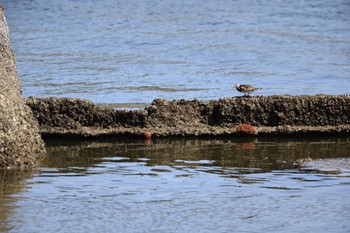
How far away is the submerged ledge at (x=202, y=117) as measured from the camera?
8070 millimetres

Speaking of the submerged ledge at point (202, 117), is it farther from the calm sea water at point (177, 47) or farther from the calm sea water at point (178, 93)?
the calm sea water at point (177, 47)

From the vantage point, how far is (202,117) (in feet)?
27.5

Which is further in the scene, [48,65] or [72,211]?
[48,65]

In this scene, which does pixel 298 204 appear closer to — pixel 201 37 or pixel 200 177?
pixel 200 177

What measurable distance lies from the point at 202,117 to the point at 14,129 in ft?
8.00

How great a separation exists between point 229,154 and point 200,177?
41.2 inches

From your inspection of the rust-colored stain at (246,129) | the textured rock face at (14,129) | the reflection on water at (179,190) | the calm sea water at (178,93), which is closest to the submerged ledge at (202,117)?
the rust-colored stain at (246,129)

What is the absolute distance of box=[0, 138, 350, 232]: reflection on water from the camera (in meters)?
5.02

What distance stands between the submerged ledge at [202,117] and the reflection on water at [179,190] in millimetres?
395

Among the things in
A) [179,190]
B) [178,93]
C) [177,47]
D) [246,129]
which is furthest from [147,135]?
[177,47]

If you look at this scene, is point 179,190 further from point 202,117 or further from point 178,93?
point 178,93

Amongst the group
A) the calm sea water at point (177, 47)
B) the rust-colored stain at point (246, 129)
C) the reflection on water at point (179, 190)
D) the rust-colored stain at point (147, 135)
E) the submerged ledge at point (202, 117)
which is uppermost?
the calm sea water at point (177, 47)

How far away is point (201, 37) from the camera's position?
64.1 ft

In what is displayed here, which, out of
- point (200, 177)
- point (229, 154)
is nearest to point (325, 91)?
point (229, 154)
